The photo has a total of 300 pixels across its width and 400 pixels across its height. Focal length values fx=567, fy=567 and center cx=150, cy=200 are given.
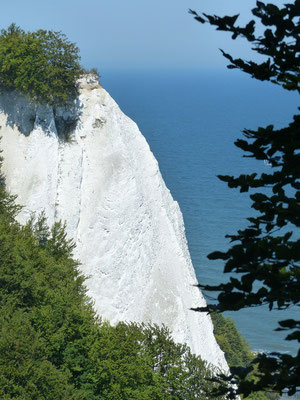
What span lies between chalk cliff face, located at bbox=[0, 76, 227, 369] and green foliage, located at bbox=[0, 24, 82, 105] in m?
1.48

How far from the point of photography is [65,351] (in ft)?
115

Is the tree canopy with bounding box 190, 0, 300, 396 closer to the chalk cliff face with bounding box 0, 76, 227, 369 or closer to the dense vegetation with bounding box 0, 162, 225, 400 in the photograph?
the dense vegetation with bounding box 0, 162, 225, 400

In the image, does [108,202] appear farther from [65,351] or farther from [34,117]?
[65,351]

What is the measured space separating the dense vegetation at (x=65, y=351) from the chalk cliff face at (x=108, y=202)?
719 cm

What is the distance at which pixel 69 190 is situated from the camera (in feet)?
171

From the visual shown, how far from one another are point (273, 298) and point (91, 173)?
1833 inches

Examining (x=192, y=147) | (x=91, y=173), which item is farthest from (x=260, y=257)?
(x=192, y=147)

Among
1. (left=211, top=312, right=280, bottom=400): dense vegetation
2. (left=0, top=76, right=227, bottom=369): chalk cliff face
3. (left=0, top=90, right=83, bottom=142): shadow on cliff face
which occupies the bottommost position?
(left=211, top=312, right=280, bottom=400): dense vegetation

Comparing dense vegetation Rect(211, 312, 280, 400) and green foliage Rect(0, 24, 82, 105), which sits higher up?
green foliage Rect(0, 24, 82, 105)

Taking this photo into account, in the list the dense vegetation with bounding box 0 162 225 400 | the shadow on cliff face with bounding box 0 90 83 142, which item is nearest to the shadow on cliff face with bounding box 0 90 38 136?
the shadow on cliff face with bounding box 0 90 83 142

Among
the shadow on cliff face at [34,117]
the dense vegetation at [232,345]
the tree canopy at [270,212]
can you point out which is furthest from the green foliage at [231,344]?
the tree canopy at [270,212]

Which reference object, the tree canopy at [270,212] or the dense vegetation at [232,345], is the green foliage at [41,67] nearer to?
the dense vegetation at [232,345]

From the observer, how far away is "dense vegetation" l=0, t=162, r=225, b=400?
2973cm

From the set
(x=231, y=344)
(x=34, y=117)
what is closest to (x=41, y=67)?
(x=34, y=117)
